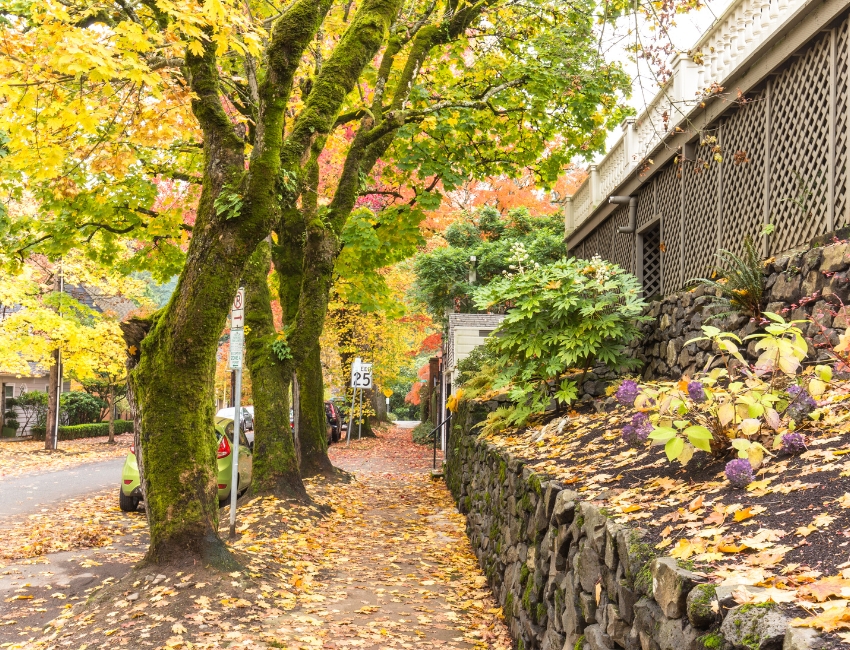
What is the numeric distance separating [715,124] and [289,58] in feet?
16.4

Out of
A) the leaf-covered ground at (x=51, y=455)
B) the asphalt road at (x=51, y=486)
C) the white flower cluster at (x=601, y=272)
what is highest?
the white flower cluster at (x=601, y=272)

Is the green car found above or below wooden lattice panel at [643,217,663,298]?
below

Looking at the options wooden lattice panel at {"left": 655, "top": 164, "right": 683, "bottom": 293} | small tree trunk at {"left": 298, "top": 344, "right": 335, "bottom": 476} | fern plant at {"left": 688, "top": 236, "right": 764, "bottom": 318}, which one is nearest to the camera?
fern plant at {"left": 688, "top": 236, "right": 764, "bottom": 318}

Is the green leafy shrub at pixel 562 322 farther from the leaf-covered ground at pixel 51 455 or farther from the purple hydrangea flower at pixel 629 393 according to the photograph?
the leaf-covered ground at pixel 51 455

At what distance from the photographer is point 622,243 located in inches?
510

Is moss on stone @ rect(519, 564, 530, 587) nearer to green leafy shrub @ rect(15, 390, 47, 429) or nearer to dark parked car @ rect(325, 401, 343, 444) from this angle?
dark parked car @ rect(325, 401, 343, 444)

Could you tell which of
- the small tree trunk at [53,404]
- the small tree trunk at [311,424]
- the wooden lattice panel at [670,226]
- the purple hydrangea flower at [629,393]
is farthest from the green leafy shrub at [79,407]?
the purple hydrangea flower at [629,393]

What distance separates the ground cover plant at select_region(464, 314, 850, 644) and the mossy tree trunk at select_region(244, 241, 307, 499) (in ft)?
20.0

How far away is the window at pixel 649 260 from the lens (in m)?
12.0

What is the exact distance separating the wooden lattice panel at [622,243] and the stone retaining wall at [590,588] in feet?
18.8

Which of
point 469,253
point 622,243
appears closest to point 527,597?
point 622,243

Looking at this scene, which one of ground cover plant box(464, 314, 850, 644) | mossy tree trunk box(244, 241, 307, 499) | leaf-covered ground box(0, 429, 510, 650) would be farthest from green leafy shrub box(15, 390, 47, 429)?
ground cover plant box(464, 314, 850, 644)

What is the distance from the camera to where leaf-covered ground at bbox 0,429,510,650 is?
5.83 metres

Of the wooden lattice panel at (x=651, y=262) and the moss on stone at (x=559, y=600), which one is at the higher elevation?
the wooden lattice panel at (x=651, y=262)
